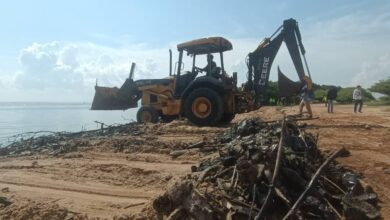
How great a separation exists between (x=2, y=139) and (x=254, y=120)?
10.1m

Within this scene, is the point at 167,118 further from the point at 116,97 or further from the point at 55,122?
the point at 55,122

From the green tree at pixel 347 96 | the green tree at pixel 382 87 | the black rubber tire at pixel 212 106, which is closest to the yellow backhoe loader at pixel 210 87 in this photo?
the black rubber tire at pixel 212 106

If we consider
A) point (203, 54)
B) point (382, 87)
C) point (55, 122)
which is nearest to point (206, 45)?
point (203, 54)

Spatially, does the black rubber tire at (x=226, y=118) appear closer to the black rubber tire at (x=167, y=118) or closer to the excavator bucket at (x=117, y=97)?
the black rubber tire at (x=167, y=118)

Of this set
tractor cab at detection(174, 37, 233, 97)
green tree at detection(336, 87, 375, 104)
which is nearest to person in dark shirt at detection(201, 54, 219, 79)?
tractor cab at detection(174, 37, 233, 97)

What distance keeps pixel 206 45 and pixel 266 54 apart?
2.06 m

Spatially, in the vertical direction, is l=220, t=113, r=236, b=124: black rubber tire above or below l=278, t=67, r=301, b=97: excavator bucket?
below

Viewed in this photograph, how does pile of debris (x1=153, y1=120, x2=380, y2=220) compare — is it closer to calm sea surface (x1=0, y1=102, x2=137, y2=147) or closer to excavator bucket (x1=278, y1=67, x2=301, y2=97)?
calm sea surface (x1=0, y1=102, x2=137, y2=147)

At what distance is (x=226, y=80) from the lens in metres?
12.8

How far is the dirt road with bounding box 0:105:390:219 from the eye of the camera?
565 cm

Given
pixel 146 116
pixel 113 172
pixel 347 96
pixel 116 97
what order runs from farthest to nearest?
pixel 347 96 < pixel 116 97 < pixel 146 116 < pixel 113 172

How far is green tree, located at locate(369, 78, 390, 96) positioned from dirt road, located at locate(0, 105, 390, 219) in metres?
13.8

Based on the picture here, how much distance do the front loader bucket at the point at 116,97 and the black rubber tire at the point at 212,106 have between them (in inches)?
149

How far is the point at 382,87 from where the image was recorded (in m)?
23.1
